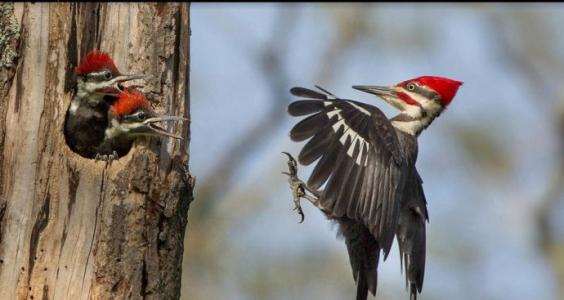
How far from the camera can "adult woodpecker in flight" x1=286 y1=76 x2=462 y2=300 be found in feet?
16.1

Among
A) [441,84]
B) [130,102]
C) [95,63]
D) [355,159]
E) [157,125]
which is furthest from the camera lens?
[441,84]

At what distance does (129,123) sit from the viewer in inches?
170

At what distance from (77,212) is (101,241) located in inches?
6.7

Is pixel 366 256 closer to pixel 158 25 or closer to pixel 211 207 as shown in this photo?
pixel 158 25

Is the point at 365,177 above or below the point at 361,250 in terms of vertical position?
above

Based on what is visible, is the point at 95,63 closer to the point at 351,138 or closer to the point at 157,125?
the point at 157,125

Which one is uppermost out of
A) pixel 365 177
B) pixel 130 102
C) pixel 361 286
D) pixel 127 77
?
pixel 127 77

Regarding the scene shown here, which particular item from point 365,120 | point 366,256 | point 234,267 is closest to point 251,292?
point 234,267

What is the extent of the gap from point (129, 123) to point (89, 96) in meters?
0.25

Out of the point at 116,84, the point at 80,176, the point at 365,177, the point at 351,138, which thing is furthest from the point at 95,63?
the point at 365,177

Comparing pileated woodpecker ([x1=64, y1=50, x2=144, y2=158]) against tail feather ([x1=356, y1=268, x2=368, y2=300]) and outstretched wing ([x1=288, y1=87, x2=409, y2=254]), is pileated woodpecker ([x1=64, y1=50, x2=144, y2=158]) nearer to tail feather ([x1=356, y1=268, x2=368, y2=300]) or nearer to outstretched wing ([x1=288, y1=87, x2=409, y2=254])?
outstretched wing ([x1=288, y1=87, x2=409, y2=254])

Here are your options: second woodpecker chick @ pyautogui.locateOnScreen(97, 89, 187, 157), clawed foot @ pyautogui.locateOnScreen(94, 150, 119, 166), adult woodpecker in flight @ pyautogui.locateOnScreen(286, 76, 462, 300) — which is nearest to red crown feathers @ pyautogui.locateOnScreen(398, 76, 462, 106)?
adult woodpecker in flight @ pyautogui.locateOnScreen(286, 76, 462, 300)

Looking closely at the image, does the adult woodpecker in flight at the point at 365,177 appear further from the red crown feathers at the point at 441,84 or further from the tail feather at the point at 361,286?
the red crown feathers at the point at 441,84

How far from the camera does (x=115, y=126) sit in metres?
4.47
